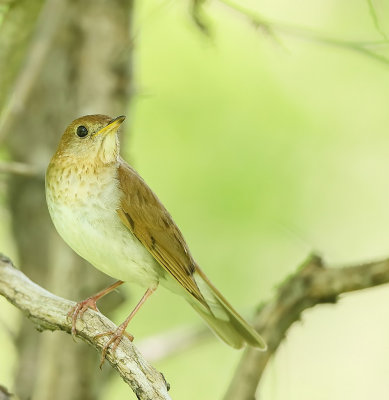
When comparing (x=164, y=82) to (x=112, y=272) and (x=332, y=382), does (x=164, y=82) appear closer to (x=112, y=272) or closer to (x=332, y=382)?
(x=332, y=382)

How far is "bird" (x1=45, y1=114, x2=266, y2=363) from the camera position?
386 centimetres

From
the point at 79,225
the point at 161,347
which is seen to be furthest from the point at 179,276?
the point at 161,347

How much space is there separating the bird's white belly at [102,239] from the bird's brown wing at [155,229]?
56mm

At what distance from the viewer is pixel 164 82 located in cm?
796

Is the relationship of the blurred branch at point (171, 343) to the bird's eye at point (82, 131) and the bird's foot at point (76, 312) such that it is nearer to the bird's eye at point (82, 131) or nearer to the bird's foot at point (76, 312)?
the bird's foot at point (76, 312)

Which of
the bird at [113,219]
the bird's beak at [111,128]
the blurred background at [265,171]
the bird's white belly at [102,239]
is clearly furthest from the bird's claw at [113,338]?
the blurred background at [265,171]

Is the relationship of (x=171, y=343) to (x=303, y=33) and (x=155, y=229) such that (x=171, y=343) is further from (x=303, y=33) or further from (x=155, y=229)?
(x=303, y=33)

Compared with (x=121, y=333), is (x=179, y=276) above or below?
above

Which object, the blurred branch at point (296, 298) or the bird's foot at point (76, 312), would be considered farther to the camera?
the blurred branch at point (296, 298)

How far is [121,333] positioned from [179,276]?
24.2 inches

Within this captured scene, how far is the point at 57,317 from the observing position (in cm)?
346

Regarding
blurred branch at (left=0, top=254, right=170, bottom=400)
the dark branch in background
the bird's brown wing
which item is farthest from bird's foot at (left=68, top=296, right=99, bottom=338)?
the dark branch in background

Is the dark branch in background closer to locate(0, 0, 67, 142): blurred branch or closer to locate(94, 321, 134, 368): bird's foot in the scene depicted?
locate(0, 0, 67, 142): blurred branch

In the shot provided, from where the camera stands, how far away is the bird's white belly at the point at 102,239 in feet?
12.5
